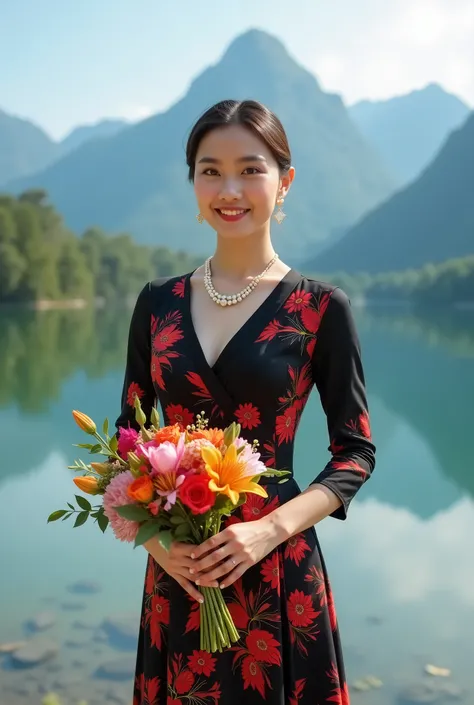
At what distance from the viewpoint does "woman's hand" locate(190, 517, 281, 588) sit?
1.28 metres

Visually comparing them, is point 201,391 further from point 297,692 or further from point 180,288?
point 297,692

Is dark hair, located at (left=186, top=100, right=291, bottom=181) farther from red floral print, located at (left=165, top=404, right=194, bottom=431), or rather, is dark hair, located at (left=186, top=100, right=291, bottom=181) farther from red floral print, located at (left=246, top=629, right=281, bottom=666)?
red floral print, located at (left=246, top=629, right=281, bottom=666)

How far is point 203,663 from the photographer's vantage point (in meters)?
1.46

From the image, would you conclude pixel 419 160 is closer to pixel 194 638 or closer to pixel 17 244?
pixel 17 244

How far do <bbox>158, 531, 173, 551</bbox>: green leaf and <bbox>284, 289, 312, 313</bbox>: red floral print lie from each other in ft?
1.76

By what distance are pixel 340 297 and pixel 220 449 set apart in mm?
462

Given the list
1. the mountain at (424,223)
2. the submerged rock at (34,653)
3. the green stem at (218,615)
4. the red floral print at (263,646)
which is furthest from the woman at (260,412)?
the mountain at (424,223)

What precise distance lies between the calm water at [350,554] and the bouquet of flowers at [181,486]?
98.3 inches

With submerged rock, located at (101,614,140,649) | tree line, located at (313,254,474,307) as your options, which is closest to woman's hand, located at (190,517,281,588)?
submerged rock, located at (101,614,140,649)

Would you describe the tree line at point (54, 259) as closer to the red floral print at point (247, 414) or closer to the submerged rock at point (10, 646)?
the submerged rock at point (10, 646)

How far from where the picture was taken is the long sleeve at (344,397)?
149 cm

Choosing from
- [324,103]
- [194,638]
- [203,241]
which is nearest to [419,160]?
[324,103]

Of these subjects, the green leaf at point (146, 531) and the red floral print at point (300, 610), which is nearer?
the green leaf at point (146, 531)

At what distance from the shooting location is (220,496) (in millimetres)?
1226
